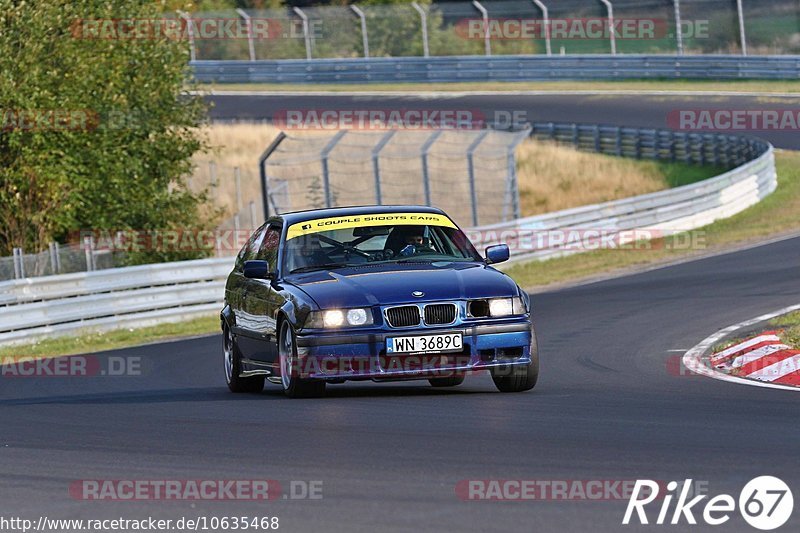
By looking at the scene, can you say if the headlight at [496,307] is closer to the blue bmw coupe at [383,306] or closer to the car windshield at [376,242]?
the blue bmw coupe at [383,306]

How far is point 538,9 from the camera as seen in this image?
48844 millimetres

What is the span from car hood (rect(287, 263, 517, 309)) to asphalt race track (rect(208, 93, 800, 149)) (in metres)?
28.6

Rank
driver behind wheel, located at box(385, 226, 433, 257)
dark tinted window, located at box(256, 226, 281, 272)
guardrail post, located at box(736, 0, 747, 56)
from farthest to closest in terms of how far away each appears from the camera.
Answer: guardrail post, located at box(736, 0, 747, 56) → dark tinted window, located at box(256, 226, 281, 272) → driver behind wheel, located at box(385, 226, 433, 257)

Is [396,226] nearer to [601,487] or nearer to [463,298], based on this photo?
[463,298]

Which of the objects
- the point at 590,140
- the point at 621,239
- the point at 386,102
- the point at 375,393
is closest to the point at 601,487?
the point at 375,393

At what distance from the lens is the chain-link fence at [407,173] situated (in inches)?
1143

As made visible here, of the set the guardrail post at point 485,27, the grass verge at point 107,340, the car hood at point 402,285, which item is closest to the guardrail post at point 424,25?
the guardrail post at point 485,27

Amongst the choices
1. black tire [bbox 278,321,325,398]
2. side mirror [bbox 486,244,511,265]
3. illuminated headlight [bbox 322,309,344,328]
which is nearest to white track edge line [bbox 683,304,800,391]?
side mirror [bbox 486,244,511,265]

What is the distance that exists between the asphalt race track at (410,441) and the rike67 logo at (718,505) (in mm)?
72

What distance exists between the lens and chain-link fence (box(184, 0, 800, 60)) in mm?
45656

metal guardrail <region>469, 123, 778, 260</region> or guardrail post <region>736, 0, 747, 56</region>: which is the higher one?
guardrail post <region>736, 0, 747, 56</region>

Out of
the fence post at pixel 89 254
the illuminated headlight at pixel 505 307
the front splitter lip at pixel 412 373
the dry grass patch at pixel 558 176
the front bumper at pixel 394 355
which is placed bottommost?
the dry grass patch at pixel 558 176

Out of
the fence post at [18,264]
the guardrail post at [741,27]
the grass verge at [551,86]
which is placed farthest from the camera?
the guardrail post at [741,27]

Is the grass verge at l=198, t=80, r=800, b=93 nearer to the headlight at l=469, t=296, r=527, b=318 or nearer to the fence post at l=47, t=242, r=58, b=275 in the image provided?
the fence post at l=47, t=242, r=58, b=275
